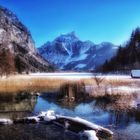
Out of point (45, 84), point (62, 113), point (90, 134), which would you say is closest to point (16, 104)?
point (62, 113)

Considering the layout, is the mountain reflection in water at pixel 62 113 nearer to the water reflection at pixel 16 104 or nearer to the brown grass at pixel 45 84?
the water reflection at pixel 16 104

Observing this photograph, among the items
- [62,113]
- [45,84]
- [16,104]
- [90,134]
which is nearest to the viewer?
[90,134]

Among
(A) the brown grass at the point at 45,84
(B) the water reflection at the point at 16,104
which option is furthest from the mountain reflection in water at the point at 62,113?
(A) the brown grass at the point at 45,84

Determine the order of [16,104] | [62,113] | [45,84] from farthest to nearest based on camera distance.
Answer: [45,84], [16,104], [62,113]

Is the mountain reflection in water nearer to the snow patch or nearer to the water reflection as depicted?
the water reflection

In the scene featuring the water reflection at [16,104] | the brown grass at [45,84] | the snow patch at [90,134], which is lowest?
the snow patch at [90,134]

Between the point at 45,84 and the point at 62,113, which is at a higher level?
the point at 45,84

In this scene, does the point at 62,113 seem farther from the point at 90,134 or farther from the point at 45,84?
the point at 45,84

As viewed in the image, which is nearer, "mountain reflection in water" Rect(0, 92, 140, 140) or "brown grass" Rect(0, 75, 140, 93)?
"mountain reflection in water" Rect(0, 92, 140, 140)

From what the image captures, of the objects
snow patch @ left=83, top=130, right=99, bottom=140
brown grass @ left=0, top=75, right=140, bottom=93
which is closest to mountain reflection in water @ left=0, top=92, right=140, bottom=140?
snow patch @ left=83, top=130, right=99, bottom=140

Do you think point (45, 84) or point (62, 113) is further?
point (45, 84)

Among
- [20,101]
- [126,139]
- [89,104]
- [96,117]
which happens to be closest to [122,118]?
[96,117]

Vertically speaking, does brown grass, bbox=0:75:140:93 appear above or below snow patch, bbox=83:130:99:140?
above

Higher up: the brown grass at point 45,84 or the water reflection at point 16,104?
the brown grass at point 45,84
